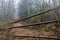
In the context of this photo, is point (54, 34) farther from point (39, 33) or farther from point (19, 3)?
point (19, 3)

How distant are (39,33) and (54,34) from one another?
19.6 inches

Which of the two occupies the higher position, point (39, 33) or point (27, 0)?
point (27, 0)

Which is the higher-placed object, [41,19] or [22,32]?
[41,19]

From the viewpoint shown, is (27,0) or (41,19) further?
(27,0)

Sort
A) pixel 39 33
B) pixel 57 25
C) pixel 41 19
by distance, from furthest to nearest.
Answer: pixel 41 19
pixel 39 33
pixel 57 25

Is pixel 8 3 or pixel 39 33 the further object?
pixel 8 3

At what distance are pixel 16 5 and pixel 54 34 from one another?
2476mm

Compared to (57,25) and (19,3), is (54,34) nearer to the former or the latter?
(57,25)

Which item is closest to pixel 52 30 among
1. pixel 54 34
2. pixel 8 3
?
pixel 54 34

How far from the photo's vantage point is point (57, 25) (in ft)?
14.8

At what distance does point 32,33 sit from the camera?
490 centimetres

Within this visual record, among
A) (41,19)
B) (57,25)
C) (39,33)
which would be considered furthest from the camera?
(41,19)

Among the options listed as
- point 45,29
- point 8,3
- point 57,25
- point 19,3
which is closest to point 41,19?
point 45,29

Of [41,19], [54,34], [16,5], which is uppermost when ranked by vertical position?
[16,5]
